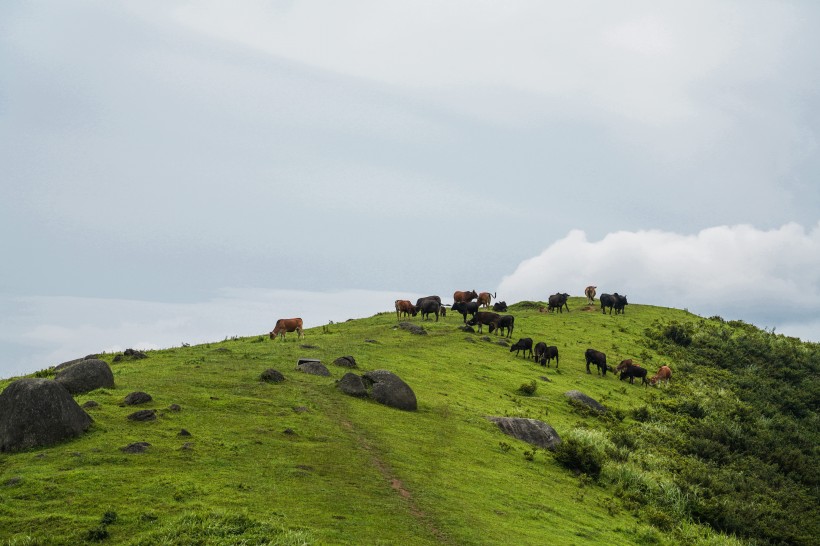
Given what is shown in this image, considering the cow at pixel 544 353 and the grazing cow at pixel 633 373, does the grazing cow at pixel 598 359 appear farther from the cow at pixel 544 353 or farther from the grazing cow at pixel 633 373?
the cow at pixel 544 353

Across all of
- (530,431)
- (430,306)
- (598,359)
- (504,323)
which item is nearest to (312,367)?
(530,431)

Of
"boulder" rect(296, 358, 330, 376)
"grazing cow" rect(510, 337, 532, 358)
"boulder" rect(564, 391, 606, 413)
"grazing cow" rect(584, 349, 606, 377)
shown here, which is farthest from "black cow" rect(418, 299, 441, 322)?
"boulder" rect(296, 358, 330, 376)

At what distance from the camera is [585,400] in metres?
42.2

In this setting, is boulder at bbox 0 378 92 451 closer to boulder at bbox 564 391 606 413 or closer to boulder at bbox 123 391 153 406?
boulder at bbox 123 391 153 406

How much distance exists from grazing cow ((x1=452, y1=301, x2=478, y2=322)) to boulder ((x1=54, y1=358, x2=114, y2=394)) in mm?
38356

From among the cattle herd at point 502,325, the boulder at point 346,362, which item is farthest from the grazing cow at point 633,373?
the boulder at point 346,362

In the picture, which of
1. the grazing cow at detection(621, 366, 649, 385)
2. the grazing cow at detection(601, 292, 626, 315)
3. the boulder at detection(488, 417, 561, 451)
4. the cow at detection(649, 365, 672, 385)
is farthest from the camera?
the grazing cow at detection(601, 292, 626, 315)

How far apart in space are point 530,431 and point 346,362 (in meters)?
11.7

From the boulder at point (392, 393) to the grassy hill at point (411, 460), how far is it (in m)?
0.69

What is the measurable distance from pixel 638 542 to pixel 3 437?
22744 millimetres

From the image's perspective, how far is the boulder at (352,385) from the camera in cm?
3192

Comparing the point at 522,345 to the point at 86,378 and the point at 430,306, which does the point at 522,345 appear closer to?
the point at 430,306

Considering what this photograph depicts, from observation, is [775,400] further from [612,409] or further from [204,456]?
[204,456]

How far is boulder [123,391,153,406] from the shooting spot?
2649 centimetres
